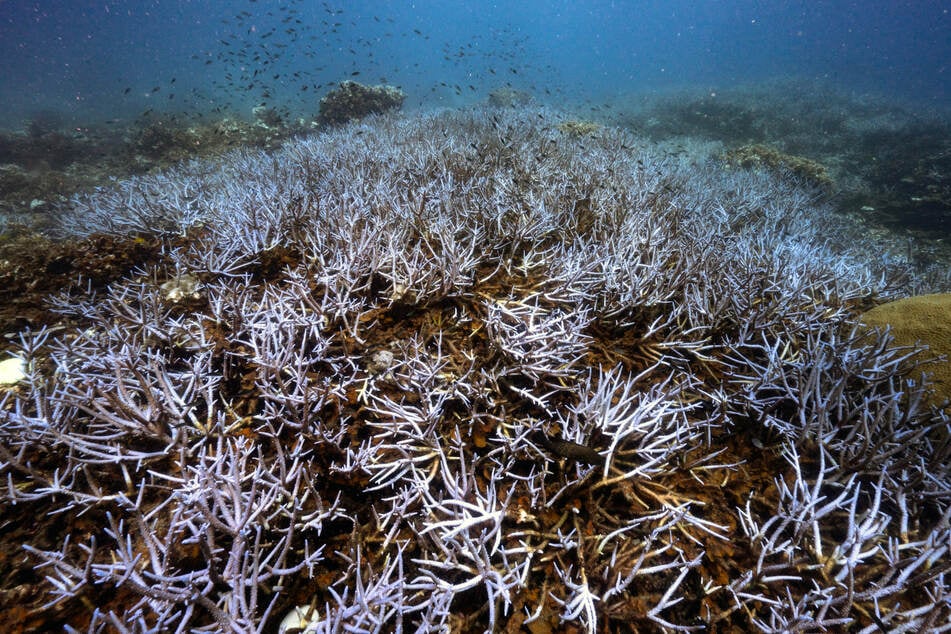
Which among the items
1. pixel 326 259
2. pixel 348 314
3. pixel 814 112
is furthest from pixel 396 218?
pixel 814 112

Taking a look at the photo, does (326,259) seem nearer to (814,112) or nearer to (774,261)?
(774,261)

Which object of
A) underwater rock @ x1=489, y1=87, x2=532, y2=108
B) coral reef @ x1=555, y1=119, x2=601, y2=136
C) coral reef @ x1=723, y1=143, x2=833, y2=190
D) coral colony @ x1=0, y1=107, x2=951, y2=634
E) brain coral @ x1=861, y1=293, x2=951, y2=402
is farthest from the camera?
underwater rock @ x1=489, y1=87, x2=532, y2=108

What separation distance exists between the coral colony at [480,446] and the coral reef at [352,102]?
12.2m

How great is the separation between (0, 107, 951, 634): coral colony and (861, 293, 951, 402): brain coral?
4.8 inches

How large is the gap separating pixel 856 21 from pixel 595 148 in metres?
141

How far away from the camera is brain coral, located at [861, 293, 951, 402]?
2.24m

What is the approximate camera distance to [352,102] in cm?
1327

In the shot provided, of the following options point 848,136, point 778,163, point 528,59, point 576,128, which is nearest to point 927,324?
point 576,128

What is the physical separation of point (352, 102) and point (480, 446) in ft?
49.7

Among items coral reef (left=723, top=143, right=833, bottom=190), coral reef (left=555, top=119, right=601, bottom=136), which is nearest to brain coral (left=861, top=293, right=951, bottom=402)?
coral reef (left=555, top=119, right=601, bottom=136)

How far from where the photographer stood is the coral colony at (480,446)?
4.80 feet

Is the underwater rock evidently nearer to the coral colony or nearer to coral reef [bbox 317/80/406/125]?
coral reef [bbox 317/80/406/125]

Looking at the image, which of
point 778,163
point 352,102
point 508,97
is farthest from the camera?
point 508,97

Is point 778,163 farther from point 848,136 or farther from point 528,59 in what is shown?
point 528,59
